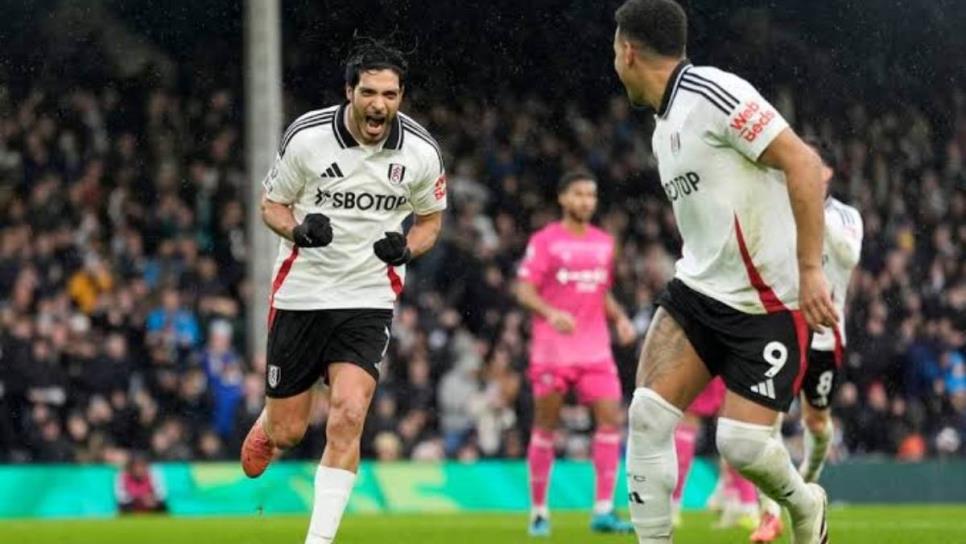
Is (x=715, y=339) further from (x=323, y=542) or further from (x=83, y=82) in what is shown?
(x=83, y=82)

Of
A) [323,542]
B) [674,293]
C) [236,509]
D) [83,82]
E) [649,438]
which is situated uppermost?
[83,82]

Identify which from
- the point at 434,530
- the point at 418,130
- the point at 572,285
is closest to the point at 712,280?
the point at 418,130

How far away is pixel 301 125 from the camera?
29.4ft

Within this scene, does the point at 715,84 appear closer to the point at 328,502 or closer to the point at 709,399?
the point at 328,502

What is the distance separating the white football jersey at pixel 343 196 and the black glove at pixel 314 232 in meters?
0.24

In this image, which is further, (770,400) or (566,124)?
(566,124)

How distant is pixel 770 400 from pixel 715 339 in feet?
1.05

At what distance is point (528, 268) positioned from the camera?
1383 cm

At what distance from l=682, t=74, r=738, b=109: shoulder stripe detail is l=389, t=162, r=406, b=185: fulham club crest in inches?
76.2

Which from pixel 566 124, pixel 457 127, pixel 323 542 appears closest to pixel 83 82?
pixel 457 127

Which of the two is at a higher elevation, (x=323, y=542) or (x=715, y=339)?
(x=715, y=339)

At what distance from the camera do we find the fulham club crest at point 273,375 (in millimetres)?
9227

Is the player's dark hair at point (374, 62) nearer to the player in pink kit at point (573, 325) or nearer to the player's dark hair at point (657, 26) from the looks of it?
the player's dark hair at point (657, 26)

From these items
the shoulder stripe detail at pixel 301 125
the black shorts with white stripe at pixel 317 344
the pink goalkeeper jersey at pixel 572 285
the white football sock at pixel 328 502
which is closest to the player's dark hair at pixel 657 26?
the shoulder stripe detail at pixel 301 125
